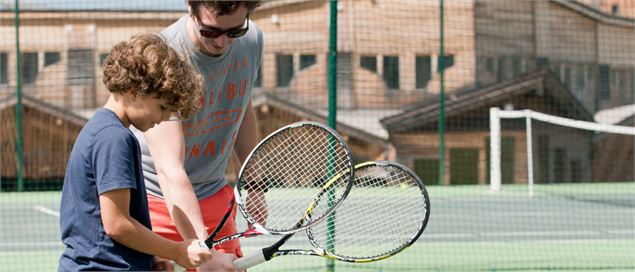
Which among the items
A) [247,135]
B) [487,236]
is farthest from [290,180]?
[487,236]

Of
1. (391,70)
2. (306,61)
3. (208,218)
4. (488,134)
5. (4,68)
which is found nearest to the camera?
(208,218)

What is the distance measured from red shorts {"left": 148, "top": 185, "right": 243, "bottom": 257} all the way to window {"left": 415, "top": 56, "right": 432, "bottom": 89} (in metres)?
15.6

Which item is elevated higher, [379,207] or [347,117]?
[379,207]

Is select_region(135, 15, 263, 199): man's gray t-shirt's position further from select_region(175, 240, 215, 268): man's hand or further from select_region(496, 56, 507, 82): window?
select_region(496, 56, 507, 82): window

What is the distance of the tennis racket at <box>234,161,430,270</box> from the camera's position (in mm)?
3016

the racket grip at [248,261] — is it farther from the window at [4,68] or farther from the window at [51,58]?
the window at [51,58]

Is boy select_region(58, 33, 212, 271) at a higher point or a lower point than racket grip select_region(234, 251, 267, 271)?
higher

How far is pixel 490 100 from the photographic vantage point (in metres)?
22.7

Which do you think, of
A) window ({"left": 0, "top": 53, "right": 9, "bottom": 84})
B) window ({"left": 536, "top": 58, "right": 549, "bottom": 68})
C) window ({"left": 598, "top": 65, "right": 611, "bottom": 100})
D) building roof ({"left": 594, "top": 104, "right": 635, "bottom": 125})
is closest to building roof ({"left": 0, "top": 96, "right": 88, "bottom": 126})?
window ({"left": 0, "top": 53, "right": 9, "bottom": 84})

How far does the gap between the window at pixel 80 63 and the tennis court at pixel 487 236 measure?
1.97 metres

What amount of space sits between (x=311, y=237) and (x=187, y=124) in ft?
1.62

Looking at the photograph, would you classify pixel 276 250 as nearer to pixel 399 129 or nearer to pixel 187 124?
pixel 187 124

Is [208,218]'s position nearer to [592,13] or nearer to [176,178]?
[176,178]

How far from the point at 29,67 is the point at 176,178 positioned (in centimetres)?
1760
